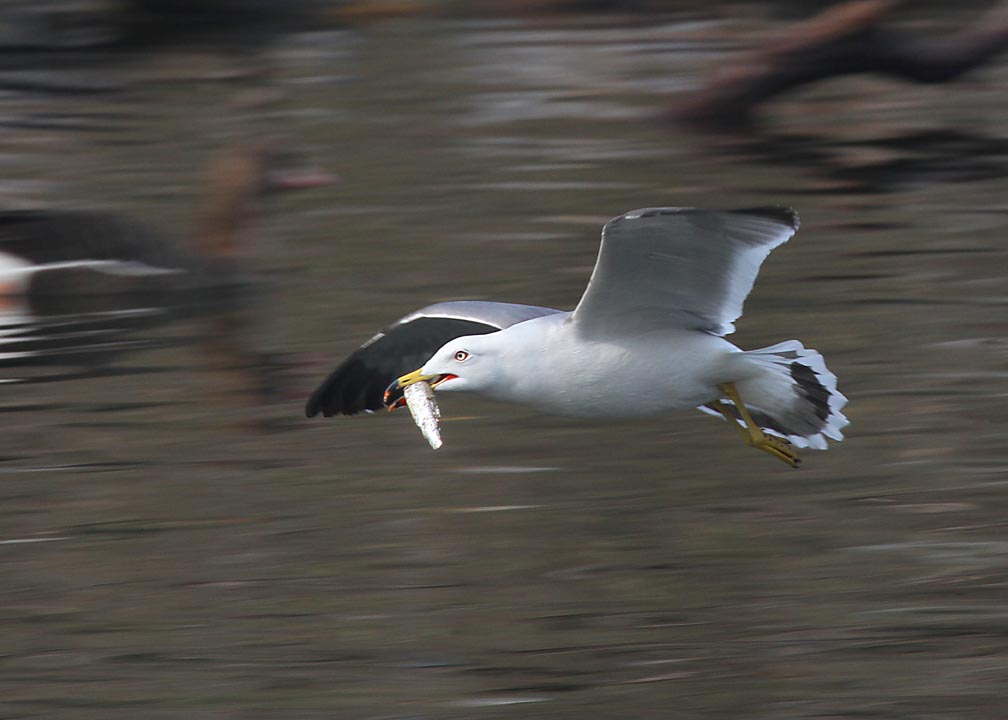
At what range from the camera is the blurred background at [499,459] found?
208 inches

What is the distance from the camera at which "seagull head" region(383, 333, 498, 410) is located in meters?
5.58

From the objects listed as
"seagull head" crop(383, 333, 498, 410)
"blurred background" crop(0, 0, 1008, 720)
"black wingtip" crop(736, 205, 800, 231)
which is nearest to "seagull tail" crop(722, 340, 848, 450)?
"blurred background" crop(0, 0, 1008, 720)

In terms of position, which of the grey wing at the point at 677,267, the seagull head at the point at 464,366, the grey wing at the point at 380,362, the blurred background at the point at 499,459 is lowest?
the blurred background at the point at 499,459

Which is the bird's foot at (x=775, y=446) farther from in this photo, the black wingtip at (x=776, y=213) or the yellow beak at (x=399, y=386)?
the yellow beak at (x=399, y=386)

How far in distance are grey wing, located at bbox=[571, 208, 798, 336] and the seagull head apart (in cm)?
30

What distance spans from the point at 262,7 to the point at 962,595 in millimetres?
11643

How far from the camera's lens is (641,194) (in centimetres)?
1052

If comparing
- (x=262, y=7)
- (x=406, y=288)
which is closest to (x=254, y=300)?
Result: (x=406, y=288)

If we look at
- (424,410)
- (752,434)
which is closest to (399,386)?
(424,410)

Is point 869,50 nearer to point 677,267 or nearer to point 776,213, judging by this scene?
point 677,267

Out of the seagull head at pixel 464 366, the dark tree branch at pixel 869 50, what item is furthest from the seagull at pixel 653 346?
the dark tree branch at pixel 869 50

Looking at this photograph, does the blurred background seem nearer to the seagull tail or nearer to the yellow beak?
the seagull tail

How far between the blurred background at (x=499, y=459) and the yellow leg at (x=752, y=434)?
24 cm

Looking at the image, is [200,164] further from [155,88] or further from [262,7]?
[262,7]
